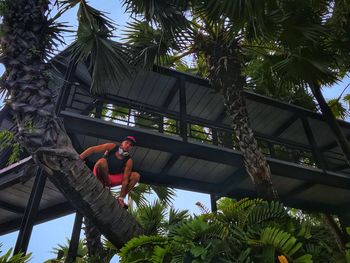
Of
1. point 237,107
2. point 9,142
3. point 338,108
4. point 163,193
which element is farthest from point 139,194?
point 338,108

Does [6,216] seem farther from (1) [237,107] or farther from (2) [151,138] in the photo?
(1) [237,107]

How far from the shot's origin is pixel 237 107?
580 cm

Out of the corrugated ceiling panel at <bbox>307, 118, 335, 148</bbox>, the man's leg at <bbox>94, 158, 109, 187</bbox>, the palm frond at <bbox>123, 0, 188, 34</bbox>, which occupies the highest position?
the corrugated ceiling panel at <bbox>307, 118, 335, 148</bbox>

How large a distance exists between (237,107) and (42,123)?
154 inches

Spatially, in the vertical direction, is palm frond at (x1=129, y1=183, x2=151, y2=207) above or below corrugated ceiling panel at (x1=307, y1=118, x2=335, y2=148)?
below

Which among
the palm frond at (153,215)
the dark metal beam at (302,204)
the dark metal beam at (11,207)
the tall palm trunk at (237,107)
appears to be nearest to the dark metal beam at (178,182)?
the dark metal beam at (302,204)

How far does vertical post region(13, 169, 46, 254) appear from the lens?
4.41 m

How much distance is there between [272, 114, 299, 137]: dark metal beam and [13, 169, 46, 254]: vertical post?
6.60m

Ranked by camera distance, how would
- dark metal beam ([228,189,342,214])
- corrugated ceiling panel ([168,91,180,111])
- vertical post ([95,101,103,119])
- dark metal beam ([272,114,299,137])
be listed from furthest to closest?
dark metal beam ([272,114,299,137])
dark metal beam ([228,189,342,214])
corrugated ceiling panel ([168,91,180,111])
vertical post ([95,101,103,119])

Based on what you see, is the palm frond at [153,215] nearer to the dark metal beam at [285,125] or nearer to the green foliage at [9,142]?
the green foliage at [9,142]

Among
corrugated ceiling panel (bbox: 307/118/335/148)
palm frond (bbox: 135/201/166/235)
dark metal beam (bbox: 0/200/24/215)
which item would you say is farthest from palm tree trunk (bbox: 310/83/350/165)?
dark metal beam (bbox: 0/200/24/215)

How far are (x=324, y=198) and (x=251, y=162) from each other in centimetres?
470

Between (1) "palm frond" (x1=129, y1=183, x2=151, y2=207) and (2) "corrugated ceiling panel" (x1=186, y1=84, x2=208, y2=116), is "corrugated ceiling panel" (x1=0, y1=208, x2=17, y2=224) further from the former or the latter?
(2) "corrugated ceiling panel" (x1=186, y1=84, x2=208, y2=116)

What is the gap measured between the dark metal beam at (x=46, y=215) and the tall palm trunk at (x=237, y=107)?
4.27 metres
